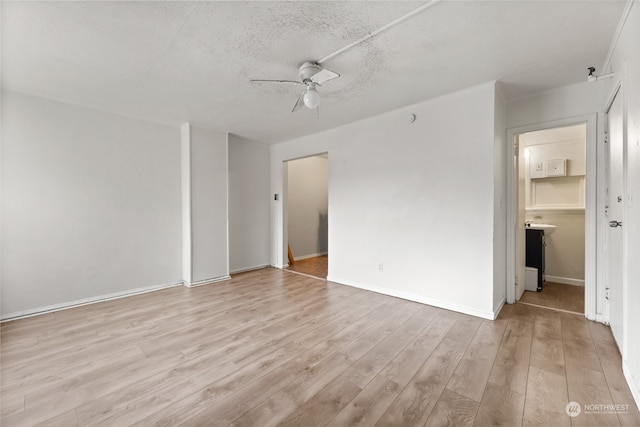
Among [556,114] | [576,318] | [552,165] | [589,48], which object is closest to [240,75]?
[589,48]

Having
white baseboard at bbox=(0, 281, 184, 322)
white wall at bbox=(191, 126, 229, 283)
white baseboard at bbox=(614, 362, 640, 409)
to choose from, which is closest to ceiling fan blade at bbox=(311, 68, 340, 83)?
white wall at bbox=(191, 126, 229, 283)

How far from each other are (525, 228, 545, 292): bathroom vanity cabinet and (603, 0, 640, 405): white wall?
7.16ft

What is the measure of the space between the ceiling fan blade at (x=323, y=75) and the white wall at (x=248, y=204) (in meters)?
2.75

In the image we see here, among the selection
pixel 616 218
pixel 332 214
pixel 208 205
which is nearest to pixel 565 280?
pixel 616 218

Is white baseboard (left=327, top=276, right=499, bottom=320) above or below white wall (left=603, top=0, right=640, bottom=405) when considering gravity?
below

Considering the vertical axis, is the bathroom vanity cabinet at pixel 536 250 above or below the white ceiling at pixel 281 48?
below

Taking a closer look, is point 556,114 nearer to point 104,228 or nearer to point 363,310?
point 363,310

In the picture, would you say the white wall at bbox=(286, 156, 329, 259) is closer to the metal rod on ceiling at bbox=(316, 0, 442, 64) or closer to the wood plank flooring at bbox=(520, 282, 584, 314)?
the metal rod on ceiling at bbox=(316, 0, 442, 64)

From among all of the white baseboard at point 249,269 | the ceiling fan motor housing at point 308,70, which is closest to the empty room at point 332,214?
the ceiling fan motor housing at point 308,70

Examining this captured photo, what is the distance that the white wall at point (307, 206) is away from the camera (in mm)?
6164

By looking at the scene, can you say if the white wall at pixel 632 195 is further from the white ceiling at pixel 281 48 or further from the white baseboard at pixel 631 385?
the white ceiling at pixel 281 48

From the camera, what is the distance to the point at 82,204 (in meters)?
3.29

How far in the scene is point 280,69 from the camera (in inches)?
97.0

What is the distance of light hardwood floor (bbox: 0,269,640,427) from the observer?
152 centimetres
